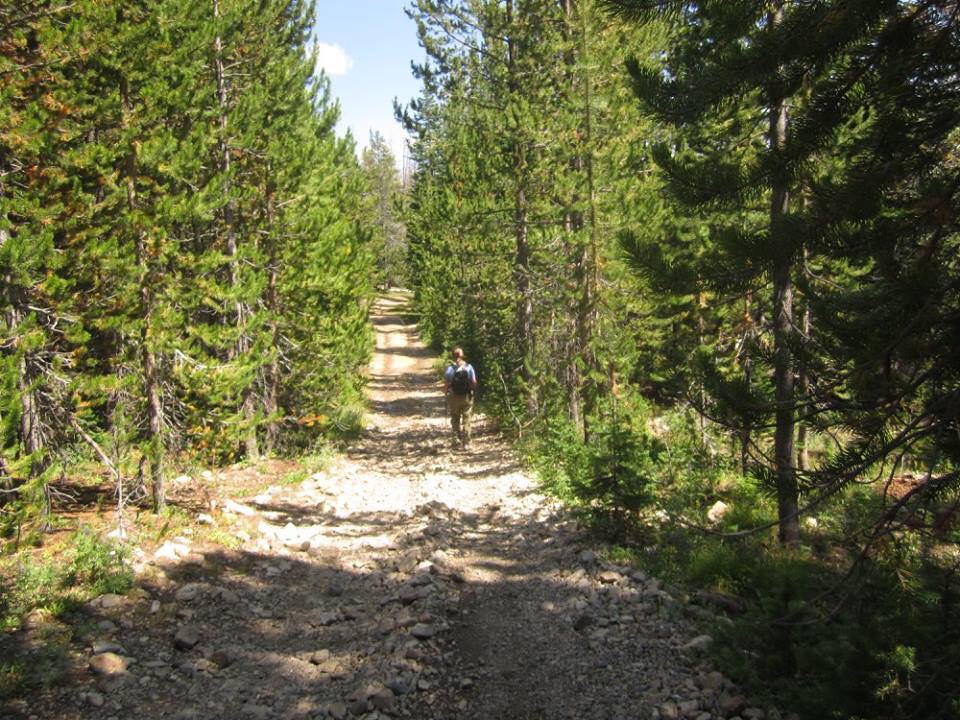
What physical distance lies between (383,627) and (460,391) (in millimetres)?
9265

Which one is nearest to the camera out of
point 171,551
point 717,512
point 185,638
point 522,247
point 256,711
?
point 256,711

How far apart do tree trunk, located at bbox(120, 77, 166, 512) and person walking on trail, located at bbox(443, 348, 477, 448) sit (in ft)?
24.2

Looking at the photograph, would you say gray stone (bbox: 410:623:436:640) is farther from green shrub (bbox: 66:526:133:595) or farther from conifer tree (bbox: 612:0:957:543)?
conifer tree (bbox: 612:0:957:543)

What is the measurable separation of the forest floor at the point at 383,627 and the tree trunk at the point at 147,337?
1.05 metres

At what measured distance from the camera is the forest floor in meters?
5.54

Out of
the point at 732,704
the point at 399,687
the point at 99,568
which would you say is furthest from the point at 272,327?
the point at 732,704

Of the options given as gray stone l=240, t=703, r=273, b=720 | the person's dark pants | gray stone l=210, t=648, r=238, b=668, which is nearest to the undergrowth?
the person's dark pants

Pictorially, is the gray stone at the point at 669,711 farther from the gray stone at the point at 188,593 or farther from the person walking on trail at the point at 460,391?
the person walking on trail at the point at 460,391

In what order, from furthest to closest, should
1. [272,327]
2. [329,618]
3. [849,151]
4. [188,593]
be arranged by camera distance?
[272,327]
[188,593]
[329,618]
[849,151]

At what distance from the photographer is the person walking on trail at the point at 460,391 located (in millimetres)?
15930

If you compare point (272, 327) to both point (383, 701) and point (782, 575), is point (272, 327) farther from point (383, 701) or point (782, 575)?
point (782, 575)

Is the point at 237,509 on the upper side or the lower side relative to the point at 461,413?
lower

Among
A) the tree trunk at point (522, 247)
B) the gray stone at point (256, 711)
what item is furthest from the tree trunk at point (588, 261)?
the gray stone at point (256, 711)

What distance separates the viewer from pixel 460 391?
15938mm
